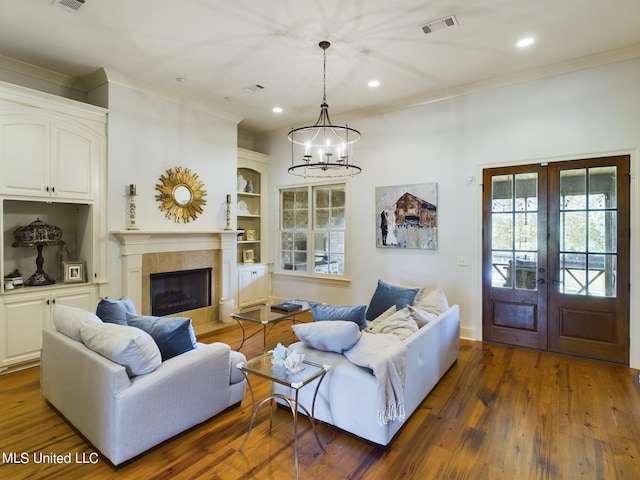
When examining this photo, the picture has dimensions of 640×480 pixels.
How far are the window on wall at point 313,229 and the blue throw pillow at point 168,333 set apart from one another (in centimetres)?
348

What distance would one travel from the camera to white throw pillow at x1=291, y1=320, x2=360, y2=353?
238 centimetres

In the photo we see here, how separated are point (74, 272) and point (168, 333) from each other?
2.39 metres

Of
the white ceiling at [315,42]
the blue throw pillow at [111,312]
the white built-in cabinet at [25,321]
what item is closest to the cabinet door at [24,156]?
the white ceiling at [315,42]

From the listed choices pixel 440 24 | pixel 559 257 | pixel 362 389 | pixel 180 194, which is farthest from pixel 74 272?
pixel 559 257

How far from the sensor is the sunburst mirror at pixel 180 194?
4.72 m

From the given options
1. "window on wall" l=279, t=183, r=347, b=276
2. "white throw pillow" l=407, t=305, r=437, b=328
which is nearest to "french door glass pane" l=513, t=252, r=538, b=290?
"white throw pillow" l=407, t=305, r=437, b=328

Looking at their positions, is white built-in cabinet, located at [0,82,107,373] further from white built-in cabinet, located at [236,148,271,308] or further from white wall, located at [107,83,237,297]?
white built-in cabinet, located at [236,148,271,308]

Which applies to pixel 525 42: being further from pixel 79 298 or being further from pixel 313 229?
pixel 79 298

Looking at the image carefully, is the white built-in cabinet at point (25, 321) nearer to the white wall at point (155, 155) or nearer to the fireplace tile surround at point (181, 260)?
the white wall at point (155, 155)

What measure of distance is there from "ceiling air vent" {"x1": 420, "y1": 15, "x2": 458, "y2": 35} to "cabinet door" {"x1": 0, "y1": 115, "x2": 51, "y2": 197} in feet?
13.2

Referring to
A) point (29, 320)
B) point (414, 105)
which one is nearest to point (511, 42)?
point (414, 105)

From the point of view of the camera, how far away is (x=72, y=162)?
153 inches

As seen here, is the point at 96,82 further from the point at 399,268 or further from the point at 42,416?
the point at 399,268

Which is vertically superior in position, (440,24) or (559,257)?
(440,24)
